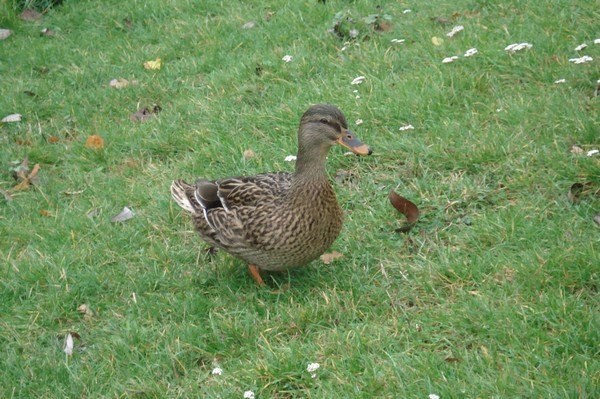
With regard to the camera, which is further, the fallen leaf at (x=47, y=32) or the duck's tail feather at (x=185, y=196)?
the fallen leaf at (x=47, y=32)

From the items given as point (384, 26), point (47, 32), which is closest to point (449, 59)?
point (384, 26)

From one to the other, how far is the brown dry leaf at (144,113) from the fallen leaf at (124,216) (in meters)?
1.36

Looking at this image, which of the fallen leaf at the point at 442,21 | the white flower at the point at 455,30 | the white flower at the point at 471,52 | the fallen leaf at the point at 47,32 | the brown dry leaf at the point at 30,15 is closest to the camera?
the white flower at the point at 471,52

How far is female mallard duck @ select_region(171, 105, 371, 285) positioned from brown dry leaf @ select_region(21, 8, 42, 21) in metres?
4.98

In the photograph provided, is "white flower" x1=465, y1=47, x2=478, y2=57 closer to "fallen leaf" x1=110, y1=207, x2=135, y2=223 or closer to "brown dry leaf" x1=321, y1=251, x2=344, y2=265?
"brown dry leaf" x1=321, y1=251, x2=344, y2=265

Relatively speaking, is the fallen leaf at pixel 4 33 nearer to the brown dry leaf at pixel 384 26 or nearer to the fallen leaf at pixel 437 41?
the brown dry leaf at pixel 384 26

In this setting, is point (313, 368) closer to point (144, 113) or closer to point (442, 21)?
point (144, 113)

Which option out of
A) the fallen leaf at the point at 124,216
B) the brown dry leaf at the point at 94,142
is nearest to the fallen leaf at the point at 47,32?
the brown dry leaf at the point at 94,142

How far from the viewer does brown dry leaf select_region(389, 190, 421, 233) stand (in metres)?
4.78

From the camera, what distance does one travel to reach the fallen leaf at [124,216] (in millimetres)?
5496

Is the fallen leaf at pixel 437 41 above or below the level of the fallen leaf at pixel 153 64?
above

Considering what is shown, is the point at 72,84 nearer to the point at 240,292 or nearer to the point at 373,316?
the point at 240,292

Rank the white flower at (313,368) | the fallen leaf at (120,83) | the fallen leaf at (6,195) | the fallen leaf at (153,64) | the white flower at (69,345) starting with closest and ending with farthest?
the white flower at (313,368) < the white flower at (69,345) < the fallen leaf at (6,195) < the fallen leaf at (120,83) < the fallen leaf at (153,64)

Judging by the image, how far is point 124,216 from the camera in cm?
552
